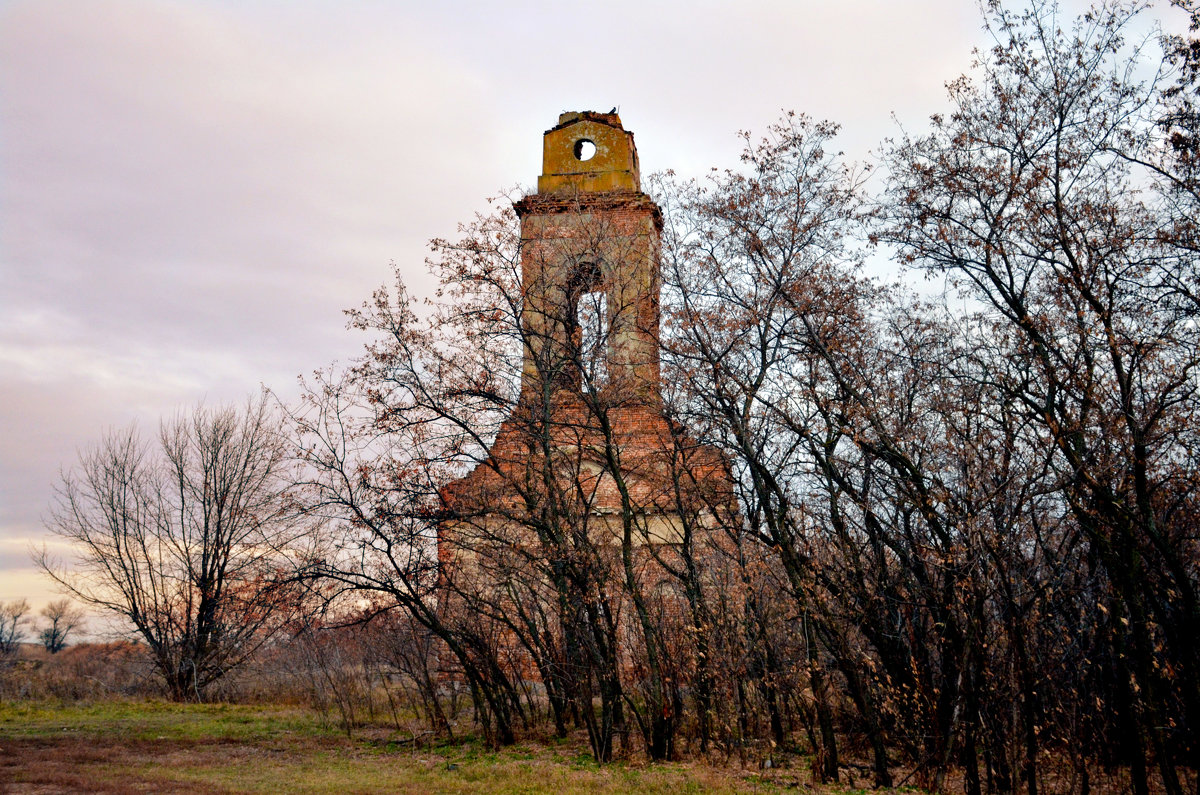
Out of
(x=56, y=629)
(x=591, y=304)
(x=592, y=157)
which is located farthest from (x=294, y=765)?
(x=56, y=629)

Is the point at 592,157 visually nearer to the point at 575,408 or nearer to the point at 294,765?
the point at 575,408

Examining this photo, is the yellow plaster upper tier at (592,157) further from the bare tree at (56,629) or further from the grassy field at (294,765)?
the bare tree at (56,629)

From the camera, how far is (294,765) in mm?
12688

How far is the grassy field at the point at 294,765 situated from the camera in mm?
10367

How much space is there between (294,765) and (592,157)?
44.0 ft

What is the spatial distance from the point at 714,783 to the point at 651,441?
616 cm

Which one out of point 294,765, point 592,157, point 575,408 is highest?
point 592,157

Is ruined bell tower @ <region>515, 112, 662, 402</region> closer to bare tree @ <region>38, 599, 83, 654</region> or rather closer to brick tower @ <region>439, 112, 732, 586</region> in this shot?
brick tower @ <region>439, 112, 732, 586</region>

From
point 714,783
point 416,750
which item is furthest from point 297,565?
point 714,783

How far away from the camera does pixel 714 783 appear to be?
10297 mm

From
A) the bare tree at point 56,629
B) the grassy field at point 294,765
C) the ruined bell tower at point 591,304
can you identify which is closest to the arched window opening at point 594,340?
the ruined bell tower at point 591,304

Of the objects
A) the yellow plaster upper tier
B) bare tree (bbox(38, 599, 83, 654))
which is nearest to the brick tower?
the yellow plaster upper tier

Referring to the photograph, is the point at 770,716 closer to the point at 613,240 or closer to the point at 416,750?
the point at 416,750

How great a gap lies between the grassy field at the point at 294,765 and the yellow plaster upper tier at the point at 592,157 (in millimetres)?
11554
